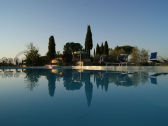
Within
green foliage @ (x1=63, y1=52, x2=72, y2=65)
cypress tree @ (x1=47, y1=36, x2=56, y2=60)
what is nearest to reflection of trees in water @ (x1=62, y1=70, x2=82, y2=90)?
green foliage @ (x1=63, y1=52, x2=72, y2=65)

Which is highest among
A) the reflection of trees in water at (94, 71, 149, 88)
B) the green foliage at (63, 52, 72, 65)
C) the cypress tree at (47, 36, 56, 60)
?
the cypress tree at (47, 36, 56, 60)

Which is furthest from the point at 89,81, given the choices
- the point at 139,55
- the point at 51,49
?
the point at 51,49

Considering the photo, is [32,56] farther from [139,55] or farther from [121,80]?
[121,80]

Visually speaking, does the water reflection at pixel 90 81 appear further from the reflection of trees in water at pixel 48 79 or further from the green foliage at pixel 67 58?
the green foliage at pixel 67 58

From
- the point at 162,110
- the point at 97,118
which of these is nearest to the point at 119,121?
the point at 97,118

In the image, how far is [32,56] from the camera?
36.2m

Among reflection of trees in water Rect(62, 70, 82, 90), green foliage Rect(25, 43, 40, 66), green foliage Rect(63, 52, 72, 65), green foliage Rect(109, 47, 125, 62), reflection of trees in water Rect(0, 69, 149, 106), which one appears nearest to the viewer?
reflection of trees in water Rect(0, 69, 149, 106)

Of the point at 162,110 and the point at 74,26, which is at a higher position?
the point at 74,26

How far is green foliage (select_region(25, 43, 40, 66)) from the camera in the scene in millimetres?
34781

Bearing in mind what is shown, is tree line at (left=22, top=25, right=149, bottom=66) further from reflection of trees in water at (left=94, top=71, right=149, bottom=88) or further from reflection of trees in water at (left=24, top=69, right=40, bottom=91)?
reflection of trees in water at (left=94, top=71, right=149, bottom=88)
